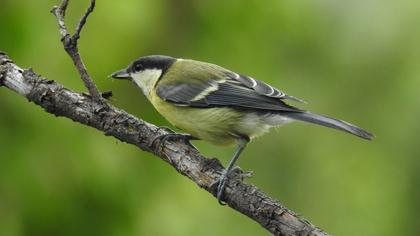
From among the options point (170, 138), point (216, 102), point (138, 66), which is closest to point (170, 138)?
point (170, 138)

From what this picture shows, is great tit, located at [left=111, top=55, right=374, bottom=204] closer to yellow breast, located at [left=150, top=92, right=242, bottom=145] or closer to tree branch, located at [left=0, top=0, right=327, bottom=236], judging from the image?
yellow breast, located at [left=150, top=92, right=242, bottom=145]

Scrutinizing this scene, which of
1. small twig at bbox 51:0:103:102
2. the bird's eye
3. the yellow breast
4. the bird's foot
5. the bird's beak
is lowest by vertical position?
the bird's foot

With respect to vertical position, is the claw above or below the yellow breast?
below

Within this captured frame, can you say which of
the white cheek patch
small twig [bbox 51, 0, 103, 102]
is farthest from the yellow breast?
small twig [bbox 51, 0, 103, 102]


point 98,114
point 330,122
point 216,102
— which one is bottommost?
point 98,114

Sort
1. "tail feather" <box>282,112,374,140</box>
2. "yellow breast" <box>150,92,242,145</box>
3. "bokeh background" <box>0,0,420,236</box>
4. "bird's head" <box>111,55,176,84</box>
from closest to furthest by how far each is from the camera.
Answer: "tail feather" <box>282,112,374,140</box>
"bokeh background" <box>0,0,420,236</box>
"yellow breast" <box>150,92,242,145</box>
"bird's head" <box>111,55,176,84</box>

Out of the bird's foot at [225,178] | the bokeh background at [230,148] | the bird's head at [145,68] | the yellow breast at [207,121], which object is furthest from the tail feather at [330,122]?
the bird's head at [145,68]

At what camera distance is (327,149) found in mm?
3818

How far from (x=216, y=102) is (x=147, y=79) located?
1.42 ft

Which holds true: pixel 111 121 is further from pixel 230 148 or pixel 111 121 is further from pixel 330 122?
pixel 230 148

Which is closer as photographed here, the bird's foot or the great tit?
the bird's foot

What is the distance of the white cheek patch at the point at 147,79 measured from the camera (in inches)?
135

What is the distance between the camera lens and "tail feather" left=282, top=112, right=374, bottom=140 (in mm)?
2790

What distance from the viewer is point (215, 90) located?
3.36 m
